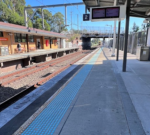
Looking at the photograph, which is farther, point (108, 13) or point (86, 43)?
point (86, 43)

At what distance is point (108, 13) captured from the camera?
636 centimetres

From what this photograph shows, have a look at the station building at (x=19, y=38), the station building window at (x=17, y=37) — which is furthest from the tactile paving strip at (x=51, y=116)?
the station building window at (x=17, y=37)

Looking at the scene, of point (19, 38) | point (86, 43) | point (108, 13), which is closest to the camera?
point (108, 13)

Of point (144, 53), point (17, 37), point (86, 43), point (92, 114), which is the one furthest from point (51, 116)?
point (86, 43)

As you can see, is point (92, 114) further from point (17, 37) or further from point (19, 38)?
point (19, 38)

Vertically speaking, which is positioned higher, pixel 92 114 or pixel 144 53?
pixel 144 53

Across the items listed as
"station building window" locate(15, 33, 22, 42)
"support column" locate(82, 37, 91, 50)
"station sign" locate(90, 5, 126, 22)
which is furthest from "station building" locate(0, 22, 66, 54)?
"support column" locate(82, 37, 91, 50)

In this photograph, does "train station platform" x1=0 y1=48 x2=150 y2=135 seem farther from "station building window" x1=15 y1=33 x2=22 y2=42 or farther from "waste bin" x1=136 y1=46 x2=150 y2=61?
"station building window" x1=15 y1=33 x2=22 y2=42

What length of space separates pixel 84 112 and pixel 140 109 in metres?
1.43

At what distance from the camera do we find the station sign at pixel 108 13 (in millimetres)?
6191

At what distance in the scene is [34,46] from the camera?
2036 cm

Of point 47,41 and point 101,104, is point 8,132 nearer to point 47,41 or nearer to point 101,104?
point 101,104

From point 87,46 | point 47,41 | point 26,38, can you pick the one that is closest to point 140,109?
point 26,38

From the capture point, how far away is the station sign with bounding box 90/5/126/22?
20.3 feet
